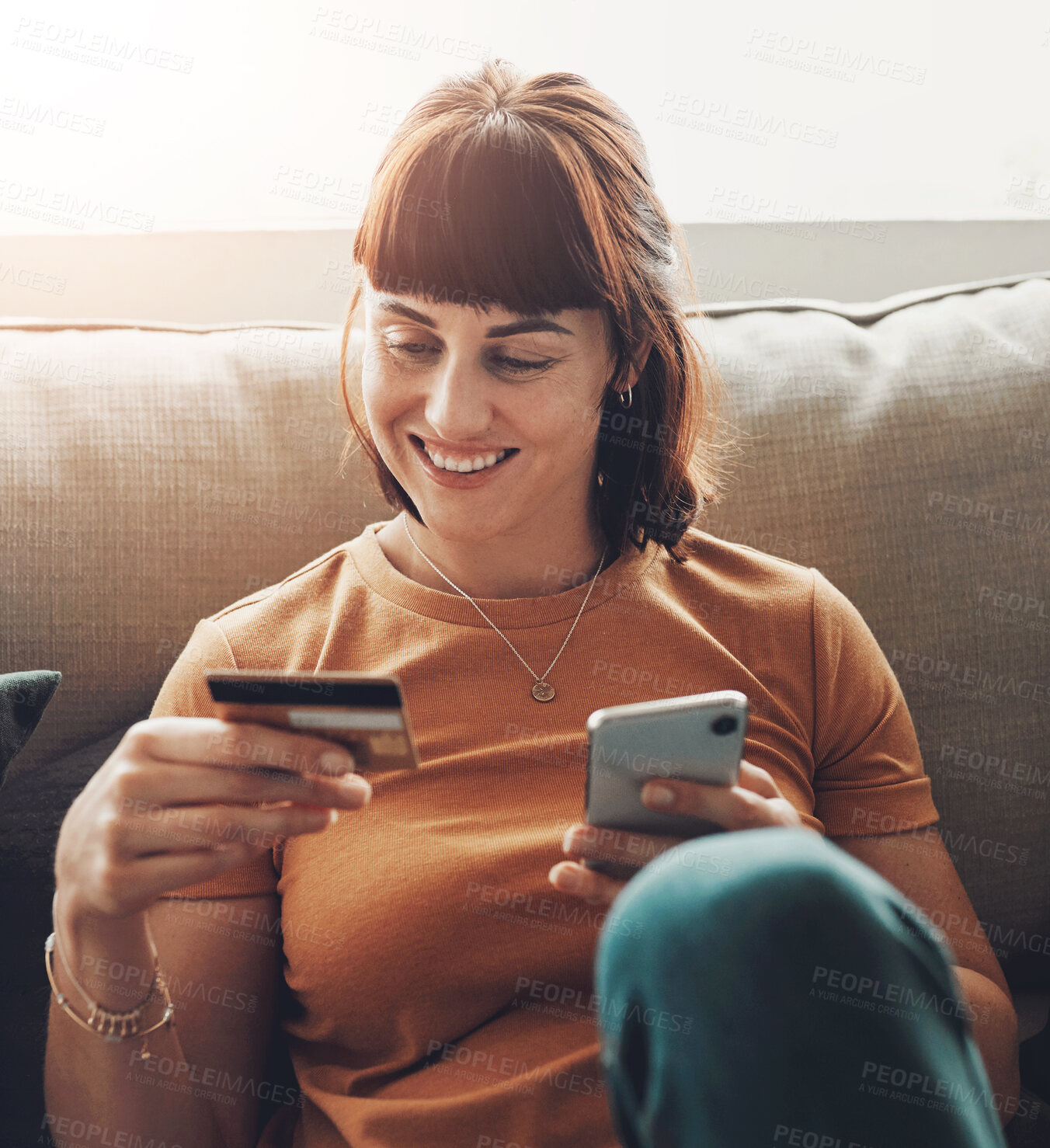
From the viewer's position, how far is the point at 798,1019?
0.47 m

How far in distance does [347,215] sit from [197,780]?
1054 mm

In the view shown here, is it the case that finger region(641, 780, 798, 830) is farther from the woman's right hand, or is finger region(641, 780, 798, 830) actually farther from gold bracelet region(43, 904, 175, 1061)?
gold bracelet region(43, 904, 175, 1061)

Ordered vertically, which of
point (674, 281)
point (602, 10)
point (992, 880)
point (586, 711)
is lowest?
point (992, 880)

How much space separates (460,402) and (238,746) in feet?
1.08

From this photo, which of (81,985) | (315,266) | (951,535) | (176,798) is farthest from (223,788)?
(315,266)

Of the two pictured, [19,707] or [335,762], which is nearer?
[335,762]

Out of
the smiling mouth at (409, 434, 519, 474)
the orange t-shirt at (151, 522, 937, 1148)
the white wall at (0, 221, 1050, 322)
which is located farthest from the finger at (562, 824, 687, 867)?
the white wall at (0, 221, 1050, 322)

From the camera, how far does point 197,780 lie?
643mm

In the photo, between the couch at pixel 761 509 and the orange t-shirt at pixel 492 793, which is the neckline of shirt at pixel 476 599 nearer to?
the orange t-shirt at pixel 492 793

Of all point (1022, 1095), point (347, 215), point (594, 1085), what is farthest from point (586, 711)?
point (347, 215)

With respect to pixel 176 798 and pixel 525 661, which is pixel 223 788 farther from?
pixel 525 661

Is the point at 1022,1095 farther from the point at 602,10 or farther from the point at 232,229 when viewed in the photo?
the point at 602,10

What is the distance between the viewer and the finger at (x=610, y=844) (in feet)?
2.27

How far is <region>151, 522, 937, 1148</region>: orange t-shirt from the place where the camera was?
0.77 metres
